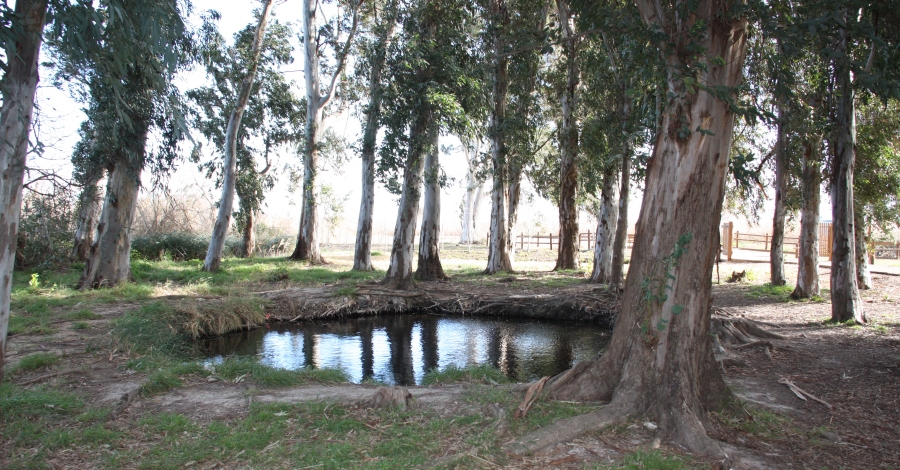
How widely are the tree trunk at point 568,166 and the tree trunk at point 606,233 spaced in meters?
1.26

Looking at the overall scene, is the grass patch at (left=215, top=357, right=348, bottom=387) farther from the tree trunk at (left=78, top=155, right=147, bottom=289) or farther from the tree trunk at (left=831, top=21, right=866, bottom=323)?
the tree trunk at (left=831, top=21, right=866, bottom=323)

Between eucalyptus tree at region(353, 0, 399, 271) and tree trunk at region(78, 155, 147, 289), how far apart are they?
508cm

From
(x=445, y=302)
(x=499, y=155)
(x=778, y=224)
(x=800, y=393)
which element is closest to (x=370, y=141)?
(x=499, y=155)

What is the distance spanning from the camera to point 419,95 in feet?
41.9

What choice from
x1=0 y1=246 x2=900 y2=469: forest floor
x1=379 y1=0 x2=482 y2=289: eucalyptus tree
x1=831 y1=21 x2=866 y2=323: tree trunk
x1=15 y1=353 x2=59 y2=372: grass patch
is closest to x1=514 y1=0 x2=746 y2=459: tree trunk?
x1=0 y1=246 x2=900 y2=469: forest floor

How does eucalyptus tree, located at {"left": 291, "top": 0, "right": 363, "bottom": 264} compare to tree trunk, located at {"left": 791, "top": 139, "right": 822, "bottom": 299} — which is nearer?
tree trunk, located at {"left": 791, "top": 139, "right": 822, "bottom": 299}

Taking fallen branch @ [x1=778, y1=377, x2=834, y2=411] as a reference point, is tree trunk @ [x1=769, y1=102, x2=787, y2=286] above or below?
above

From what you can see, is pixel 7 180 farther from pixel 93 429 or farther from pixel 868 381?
pixel 868 381

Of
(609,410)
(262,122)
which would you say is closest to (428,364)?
(609,410)

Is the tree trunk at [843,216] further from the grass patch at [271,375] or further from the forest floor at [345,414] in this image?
the grass patch at [271,375]

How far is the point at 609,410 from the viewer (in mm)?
4422

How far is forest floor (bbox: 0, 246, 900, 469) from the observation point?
3.89m

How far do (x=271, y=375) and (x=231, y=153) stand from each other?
1203cm

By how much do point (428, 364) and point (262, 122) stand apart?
44.0 feet
